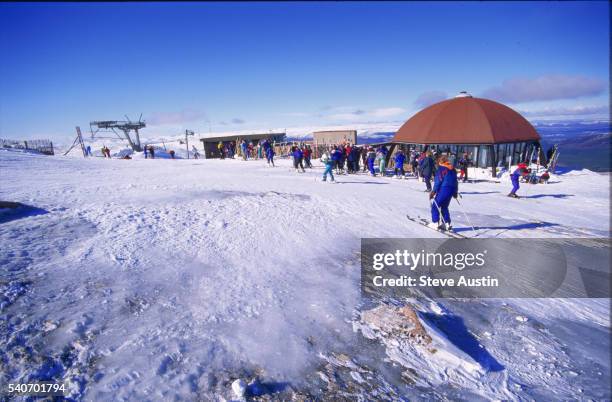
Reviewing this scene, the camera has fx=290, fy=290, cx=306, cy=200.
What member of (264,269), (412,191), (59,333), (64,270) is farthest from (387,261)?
(412,191)

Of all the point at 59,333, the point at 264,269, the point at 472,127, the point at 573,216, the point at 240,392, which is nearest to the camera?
the point at 240,392

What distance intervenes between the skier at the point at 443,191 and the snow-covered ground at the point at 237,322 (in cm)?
113

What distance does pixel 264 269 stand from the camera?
16.6 feet

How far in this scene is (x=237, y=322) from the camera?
3658mm

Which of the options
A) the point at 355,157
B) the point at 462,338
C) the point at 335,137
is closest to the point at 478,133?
the point at 355,157

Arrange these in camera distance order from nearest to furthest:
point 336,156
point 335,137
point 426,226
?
point 426,226 → point 336,156 → point 335,137

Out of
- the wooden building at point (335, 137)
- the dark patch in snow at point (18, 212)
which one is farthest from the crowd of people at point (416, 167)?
the dark patch in snow at point (18, 212)

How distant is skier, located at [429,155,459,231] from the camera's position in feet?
23.5

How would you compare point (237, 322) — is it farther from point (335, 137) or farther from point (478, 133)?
point (335, 137)

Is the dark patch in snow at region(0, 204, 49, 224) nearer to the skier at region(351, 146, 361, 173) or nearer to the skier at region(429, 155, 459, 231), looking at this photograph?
the skier at region(429, 155, 459, 231)

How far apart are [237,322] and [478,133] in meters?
23.3

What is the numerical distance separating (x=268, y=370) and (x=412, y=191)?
11.5 meters

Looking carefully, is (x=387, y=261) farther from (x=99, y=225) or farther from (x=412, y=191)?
(x=412, y=191)

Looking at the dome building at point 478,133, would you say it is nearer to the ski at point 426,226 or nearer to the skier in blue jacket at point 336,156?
the skier in blue jacket at point 336,156
